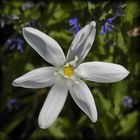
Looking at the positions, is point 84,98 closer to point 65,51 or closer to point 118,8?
point 118,8

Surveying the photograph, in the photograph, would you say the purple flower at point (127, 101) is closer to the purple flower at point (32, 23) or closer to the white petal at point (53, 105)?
the white petal at point (53, 105)

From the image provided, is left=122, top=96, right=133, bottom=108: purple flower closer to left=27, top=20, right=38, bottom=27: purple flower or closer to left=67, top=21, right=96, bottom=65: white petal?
left=67, top=21, right=96, bottom=65: white petal

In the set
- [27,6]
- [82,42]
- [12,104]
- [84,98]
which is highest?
[27,6]

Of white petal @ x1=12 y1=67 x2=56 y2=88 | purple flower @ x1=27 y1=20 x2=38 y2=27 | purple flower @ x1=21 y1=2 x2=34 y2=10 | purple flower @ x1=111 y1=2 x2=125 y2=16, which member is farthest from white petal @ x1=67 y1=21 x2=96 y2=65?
purple flower @ x1=21 y1=2 x2=34 y2=10

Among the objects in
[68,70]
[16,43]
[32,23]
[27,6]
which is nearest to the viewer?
[68,70]

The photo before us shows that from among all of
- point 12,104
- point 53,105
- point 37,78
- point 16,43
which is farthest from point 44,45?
point 12,104

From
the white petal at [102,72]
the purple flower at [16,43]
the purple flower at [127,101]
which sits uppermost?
the purple flower at [16,43]

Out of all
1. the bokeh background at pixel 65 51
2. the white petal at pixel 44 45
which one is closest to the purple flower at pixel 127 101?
the bokeh background at pixel 65 51
